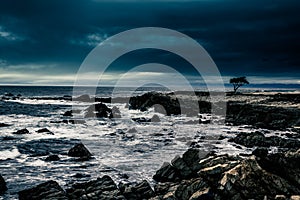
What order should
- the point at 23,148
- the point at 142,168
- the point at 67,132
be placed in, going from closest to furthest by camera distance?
the point at 142,168 < the point at 23,148 < the point at 67,132

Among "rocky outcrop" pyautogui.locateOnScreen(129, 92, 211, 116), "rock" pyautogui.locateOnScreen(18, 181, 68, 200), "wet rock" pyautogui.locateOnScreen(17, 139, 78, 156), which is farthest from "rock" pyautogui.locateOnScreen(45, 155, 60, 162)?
"rocky outcrop" pyautogui.locateOnScreen(129, 92, 211, 116)

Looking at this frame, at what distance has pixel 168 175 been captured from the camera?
14148 millimetres

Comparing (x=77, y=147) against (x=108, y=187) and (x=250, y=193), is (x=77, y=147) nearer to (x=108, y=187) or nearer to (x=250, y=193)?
(x=108, y=187)

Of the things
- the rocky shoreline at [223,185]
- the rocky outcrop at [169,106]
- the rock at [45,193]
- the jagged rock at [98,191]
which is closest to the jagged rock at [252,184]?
the rocky shoreline at [223,185]

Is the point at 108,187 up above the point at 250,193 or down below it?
below

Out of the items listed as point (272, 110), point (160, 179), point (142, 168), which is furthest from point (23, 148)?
point (272, 110)

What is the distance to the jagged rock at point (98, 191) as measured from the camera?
1109cm

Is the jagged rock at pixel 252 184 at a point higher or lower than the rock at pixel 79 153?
higher

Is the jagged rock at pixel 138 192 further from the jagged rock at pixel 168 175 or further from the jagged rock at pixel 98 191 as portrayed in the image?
the jagged rock at pixel 168 175

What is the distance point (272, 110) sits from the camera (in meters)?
39.7

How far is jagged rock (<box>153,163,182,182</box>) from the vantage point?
45.2 feet

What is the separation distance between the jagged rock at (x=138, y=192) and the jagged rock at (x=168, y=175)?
189cm

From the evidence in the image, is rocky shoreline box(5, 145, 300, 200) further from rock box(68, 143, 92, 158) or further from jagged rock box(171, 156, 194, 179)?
rock box(68, 143, 92, 158)

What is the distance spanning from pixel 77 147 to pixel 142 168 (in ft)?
17.6
